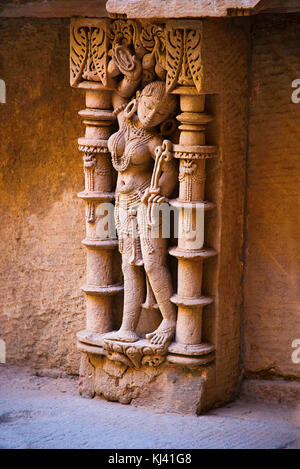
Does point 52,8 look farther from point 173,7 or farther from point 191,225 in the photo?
point 191,225

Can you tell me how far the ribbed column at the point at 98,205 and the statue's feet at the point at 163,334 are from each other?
0.34 m

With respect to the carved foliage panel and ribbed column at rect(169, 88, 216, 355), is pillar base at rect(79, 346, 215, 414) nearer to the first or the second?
ribbed column at rect(169, 88, 216, 355)

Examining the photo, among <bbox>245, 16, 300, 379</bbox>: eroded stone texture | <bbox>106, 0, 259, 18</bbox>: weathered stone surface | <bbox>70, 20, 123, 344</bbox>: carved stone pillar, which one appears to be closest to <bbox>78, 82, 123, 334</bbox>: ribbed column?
<bbox>70, 20, 123, 344</bbox>: carved stone pillar

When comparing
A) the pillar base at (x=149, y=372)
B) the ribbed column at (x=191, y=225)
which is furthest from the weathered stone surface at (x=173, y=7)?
the pillar base at (x=149, y=372)

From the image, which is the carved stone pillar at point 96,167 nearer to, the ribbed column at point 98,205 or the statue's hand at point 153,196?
the ribbed column at point 98,205

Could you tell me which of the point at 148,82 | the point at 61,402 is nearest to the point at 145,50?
the point at 148,82

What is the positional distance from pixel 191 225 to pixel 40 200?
1.21 m

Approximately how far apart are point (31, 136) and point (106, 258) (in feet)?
3.20

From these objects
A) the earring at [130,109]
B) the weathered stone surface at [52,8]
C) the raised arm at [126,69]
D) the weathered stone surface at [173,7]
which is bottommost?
the earring at [130,109]

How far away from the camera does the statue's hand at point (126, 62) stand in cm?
483

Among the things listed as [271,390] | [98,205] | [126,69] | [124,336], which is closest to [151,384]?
[124,336]

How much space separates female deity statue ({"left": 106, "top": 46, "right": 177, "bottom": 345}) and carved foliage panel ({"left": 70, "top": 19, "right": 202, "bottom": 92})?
61mm

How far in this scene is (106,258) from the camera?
5.18 metres

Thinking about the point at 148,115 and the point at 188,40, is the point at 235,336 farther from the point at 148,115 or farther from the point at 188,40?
the point at 188,40
